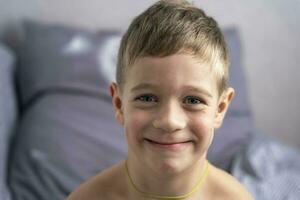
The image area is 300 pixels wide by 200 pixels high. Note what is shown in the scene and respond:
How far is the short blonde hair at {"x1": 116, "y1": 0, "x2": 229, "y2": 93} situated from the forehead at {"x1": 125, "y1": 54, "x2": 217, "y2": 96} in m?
0.01

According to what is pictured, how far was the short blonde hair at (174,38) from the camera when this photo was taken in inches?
33.7

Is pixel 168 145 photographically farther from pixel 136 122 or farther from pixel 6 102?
pixel 6 102

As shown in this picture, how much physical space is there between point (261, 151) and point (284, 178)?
14 centimetres

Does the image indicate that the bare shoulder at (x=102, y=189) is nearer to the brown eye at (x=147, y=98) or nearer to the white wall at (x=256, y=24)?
the brown eye at (x=147, y=98)

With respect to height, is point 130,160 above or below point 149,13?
below

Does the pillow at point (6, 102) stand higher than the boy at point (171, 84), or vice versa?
the boy at point (171, 84)

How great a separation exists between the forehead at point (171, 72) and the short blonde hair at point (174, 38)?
13mm

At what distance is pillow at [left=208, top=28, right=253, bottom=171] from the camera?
1.50 m

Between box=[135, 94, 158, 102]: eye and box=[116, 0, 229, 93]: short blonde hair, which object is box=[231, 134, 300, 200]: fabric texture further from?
box=[135, 94, 158, 102]: eye

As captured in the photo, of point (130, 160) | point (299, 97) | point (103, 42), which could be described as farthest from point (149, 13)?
point (299, 97)

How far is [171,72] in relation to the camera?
2.72ft

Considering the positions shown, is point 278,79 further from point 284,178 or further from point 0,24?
point 0,24

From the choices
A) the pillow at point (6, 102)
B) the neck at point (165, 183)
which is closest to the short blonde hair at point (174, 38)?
the neck at point (165, 183)

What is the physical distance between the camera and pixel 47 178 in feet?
4.43
